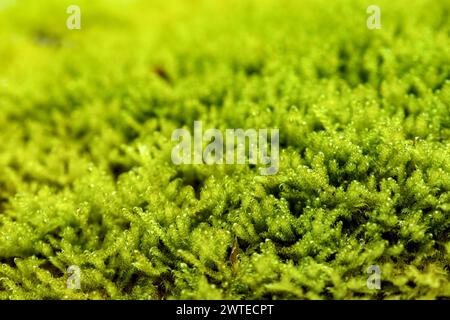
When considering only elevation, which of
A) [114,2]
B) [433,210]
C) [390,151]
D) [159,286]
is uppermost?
[114,2]

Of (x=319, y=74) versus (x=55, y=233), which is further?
(x=319, y=74)

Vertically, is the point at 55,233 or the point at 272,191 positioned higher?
the point at 272,191

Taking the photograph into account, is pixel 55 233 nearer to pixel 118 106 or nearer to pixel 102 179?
pixel 102 179

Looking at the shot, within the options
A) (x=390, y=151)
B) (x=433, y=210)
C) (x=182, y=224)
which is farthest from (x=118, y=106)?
(x=433, y=210)

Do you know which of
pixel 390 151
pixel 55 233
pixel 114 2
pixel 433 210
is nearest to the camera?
pixel 433 210

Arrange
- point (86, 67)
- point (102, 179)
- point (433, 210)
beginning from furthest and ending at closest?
1. point (86, 67)
2. point (102, 179)
3. point (433, 210)

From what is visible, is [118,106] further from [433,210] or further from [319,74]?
[433,210]
